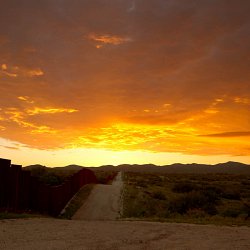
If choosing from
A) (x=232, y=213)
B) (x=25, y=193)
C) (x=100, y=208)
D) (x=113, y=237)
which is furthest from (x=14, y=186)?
(x=232, y=213)

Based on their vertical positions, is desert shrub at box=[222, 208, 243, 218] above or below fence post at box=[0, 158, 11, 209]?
below

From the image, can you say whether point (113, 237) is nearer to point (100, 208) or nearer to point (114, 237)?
point (114, 237)

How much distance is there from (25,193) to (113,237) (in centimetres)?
685

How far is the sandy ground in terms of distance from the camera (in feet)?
33.3

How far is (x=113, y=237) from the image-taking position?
1165cm

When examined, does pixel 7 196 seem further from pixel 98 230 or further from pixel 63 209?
pixel 63 209

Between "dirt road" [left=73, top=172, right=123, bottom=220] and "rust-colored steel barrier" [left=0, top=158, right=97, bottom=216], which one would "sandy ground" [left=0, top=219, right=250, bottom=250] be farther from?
"dirt road" [left=73, top=172, right=123, bottom=220]

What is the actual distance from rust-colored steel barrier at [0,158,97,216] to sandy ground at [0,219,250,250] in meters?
1.80

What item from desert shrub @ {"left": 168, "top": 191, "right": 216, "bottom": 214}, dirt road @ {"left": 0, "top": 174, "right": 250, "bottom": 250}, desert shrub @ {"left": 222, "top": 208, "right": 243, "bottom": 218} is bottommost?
dirt road @ {"left": 0, "top": 174, "right": 250, "bottom": 250}

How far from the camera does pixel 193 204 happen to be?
1011 inches

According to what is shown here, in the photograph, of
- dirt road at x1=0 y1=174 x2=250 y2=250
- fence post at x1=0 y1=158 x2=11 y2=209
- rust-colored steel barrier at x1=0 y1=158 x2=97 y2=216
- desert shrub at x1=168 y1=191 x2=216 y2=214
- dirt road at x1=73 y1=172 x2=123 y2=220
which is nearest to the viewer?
dirt road at x1=0 y1=174 x2=250 y2=250

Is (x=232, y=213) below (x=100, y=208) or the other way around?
below

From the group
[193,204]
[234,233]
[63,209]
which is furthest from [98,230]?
[193,204]

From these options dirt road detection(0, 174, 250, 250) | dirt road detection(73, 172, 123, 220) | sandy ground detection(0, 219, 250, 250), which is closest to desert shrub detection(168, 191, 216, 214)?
dirt road detection(73, 172, 123, 220)
